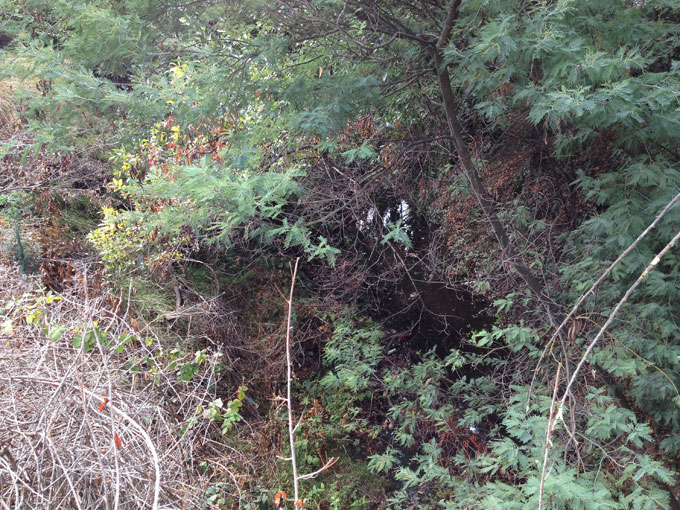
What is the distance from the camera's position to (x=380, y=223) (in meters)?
5.57

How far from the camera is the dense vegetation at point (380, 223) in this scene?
9.95 ft

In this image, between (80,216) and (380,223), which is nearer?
(380,223)

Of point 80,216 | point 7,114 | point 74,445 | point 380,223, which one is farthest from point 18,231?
point 74,445

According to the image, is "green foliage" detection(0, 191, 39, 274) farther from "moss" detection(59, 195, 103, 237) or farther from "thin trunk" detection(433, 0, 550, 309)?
"thin trunk" detection(433, 0, 550, 309)

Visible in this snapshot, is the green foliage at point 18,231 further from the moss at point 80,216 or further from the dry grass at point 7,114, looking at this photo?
the dry grass at point 7,114

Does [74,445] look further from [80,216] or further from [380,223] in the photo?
[80,216]

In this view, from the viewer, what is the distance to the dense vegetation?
303 cm

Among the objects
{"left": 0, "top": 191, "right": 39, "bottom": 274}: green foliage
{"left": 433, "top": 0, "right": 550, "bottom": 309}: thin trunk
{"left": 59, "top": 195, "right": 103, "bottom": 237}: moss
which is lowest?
{"left": 59, "top": 195, "right": 103, "bottom": 237}: moss

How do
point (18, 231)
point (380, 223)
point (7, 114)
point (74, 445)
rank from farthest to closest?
point (7, 114) < point (380, 223) < point (18, 231) < point (74, 445)

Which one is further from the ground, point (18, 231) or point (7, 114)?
point (7, 114)

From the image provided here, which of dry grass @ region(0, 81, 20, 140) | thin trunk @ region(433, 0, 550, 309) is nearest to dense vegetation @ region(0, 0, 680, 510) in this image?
thin trunk @ region(433, 0, 550, 309)

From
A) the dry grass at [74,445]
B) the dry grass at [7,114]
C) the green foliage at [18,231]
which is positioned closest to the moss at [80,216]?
the green foliage at [18,231]

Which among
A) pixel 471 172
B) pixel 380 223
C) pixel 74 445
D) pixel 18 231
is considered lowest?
pixel 18 231

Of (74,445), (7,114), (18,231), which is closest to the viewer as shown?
(74,445)
